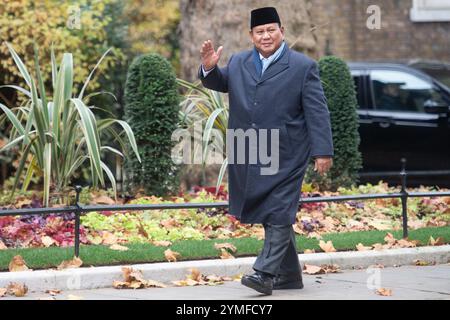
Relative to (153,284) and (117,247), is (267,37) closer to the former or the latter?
(153,284)

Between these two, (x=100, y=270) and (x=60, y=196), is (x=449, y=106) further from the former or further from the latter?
(x=100, y=270)

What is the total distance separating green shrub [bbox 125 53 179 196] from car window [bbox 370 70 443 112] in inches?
172

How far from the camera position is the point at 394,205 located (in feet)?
35.7

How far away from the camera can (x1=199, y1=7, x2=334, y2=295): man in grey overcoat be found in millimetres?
6992

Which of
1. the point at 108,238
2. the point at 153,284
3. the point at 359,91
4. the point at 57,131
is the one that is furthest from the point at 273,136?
the point at 359,91

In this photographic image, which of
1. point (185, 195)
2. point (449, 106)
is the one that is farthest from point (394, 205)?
point (449, 106)

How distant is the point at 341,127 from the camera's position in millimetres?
11344

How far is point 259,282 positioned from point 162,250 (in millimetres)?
1464

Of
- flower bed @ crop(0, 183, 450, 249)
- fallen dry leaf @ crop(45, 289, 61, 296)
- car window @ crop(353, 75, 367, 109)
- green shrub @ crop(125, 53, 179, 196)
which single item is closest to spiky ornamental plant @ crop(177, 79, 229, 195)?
green shrub @ crop(125, 53, 179, 196)

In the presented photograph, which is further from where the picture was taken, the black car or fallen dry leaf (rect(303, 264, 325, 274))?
the black car

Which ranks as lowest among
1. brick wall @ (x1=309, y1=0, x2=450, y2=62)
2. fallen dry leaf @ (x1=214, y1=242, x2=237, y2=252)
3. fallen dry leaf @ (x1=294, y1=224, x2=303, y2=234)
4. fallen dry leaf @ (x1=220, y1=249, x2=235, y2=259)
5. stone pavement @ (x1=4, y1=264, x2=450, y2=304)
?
stone pavement @ (x1=4, y1=264, x2=450, y2=304)

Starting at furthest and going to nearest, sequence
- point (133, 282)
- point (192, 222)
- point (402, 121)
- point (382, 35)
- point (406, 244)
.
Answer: point (382, 35) → point (402, 121) → point (192, 222) → point (406, 244) → point (133, 282)

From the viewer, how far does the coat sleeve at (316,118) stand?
696 centimetres

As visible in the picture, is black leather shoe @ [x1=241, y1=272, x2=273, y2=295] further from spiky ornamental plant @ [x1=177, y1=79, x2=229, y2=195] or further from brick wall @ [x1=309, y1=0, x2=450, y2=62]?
brick wall @ [x1=309, y1=0, x2=450, y2=62]
